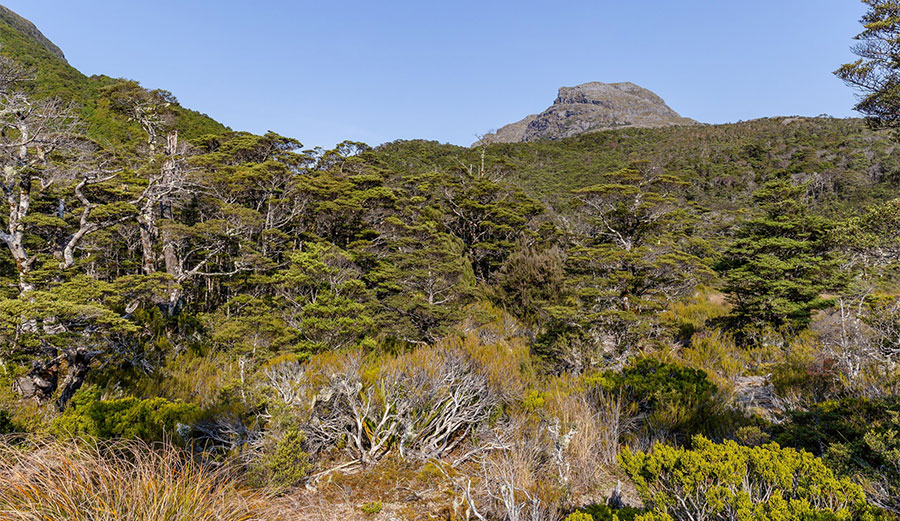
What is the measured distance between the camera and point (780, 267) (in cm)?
804

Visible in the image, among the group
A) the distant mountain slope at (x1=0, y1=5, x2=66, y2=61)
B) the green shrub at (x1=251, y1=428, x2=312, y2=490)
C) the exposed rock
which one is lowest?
the exposed rock

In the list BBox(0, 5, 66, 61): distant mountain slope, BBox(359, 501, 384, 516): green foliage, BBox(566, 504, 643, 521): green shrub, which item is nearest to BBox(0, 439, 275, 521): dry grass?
BBox(359, 501, 384, 516): green foliage

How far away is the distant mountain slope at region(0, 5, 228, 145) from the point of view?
1908 centimetres

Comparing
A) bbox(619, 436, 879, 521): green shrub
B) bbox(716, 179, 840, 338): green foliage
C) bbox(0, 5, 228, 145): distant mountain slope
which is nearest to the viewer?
bbox(619, 436, 879, 521): green shrub

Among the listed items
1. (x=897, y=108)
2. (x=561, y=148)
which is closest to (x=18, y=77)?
(x=897, y=108)

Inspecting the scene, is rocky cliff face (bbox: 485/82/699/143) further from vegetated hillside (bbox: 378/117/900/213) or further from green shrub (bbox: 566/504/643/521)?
green shrub (bbox: 566/504/643/521)

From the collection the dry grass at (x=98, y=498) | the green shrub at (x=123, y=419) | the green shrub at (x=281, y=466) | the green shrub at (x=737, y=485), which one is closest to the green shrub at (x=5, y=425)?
the green shrub at (x=123, y=419)

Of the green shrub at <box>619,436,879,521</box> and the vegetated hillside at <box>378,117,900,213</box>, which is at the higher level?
the vegetated hillside at <box>378,117,900,213</box>

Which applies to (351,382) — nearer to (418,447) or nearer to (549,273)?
(418,447)

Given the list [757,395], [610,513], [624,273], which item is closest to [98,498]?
[610,513]

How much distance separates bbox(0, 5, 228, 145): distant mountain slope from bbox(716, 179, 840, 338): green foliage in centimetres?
2199

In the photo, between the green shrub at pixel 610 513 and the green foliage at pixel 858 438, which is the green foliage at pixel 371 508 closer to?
the green shrub at pixel 610 513

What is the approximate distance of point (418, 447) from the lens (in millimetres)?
4090

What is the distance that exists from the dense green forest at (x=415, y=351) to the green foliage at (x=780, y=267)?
6 cm
